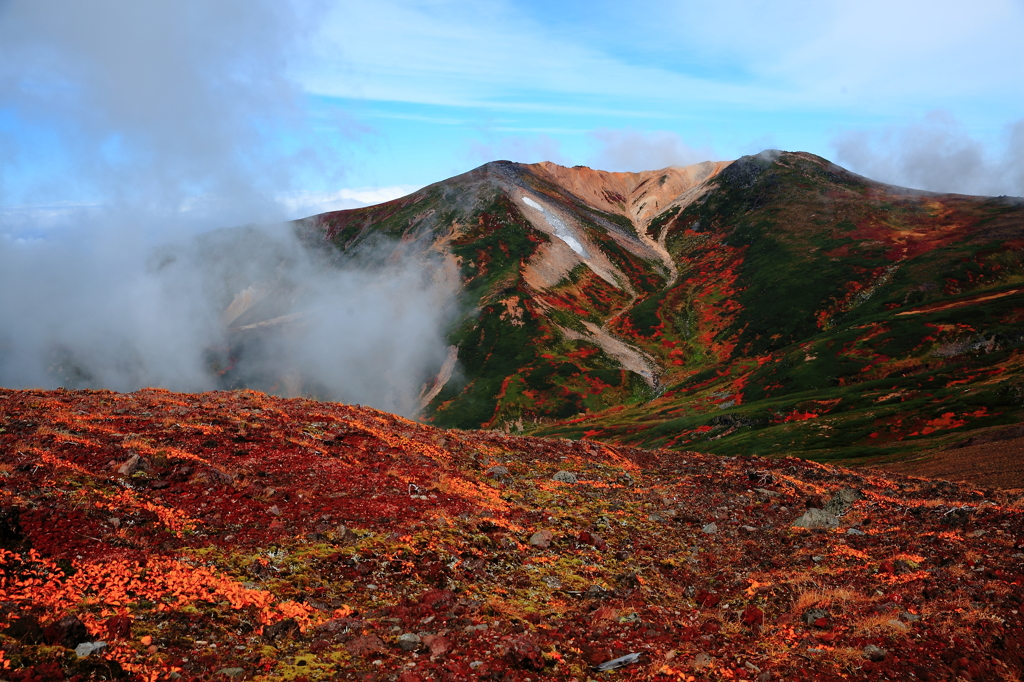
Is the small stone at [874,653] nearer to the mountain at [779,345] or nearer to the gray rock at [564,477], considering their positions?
the gray rock at [564,477]

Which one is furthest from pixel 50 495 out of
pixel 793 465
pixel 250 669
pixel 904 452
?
pixel 904 452

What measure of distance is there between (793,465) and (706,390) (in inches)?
3735

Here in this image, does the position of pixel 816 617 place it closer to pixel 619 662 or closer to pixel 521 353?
pixel 619 662

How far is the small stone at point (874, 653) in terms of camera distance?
12.6 m

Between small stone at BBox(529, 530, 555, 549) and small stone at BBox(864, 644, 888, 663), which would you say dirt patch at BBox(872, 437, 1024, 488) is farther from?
small stone at BBox(529, 530, 555, 549)

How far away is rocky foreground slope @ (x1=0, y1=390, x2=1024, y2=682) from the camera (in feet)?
40.4

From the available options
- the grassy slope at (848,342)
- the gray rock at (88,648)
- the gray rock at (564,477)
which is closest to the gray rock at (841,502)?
the gray rock at (564,477)

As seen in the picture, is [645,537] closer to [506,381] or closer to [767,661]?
[767,661]

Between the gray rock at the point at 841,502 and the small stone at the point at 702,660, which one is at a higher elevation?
the small stone at the point at 702,660

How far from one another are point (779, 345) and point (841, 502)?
13598cm

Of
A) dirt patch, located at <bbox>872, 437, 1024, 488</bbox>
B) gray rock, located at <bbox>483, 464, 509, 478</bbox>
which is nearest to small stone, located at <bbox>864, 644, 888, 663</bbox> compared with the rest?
gray rock, located at <bbox>483, 464, 509, 478</bbox>

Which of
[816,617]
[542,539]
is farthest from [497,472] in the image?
[816,617]

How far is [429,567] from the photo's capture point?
57.9ft

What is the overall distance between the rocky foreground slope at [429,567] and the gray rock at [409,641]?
51 mm
